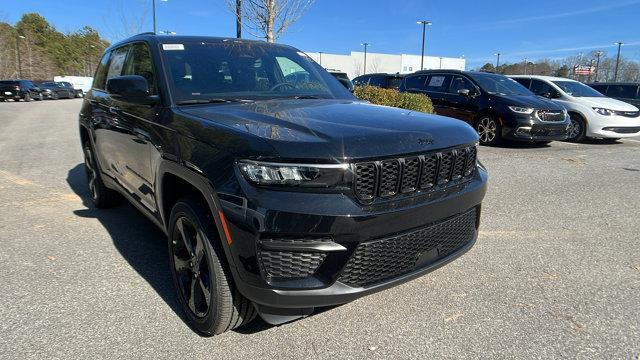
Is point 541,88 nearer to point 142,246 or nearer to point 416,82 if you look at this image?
point 416,82

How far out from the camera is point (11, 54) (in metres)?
58.2

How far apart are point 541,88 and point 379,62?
67.9m

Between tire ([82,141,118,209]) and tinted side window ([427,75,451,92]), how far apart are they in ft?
27.5

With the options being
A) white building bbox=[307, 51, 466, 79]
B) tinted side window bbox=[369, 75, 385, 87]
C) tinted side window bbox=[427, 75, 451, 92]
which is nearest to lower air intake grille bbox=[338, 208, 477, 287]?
tinted side window bbox=[427, 75, 451, 92]

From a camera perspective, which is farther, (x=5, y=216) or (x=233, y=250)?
(x=5, y=216)

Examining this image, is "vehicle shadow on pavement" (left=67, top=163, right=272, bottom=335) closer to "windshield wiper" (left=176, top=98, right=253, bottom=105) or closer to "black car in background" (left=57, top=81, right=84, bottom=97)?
"windshield wiper" (left=176, top=98, right=253, bottom=105)

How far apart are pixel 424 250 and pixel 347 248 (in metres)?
0.56

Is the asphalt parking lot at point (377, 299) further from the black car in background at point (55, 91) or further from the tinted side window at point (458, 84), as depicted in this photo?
the black car in background at point (55, 91)

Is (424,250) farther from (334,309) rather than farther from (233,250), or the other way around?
(233,250)

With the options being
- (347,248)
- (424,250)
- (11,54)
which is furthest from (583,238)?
(11,54)

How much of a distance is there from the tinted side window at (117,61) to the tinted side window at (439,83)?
828 centimetres

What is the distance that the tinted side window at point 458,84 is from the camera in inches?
420

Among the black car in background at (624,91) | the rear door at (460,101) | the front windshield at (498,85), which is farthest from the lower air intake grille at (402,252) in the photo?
the black car in background at (624,91)

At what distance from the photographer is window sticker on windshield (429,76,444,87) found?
446 inches
